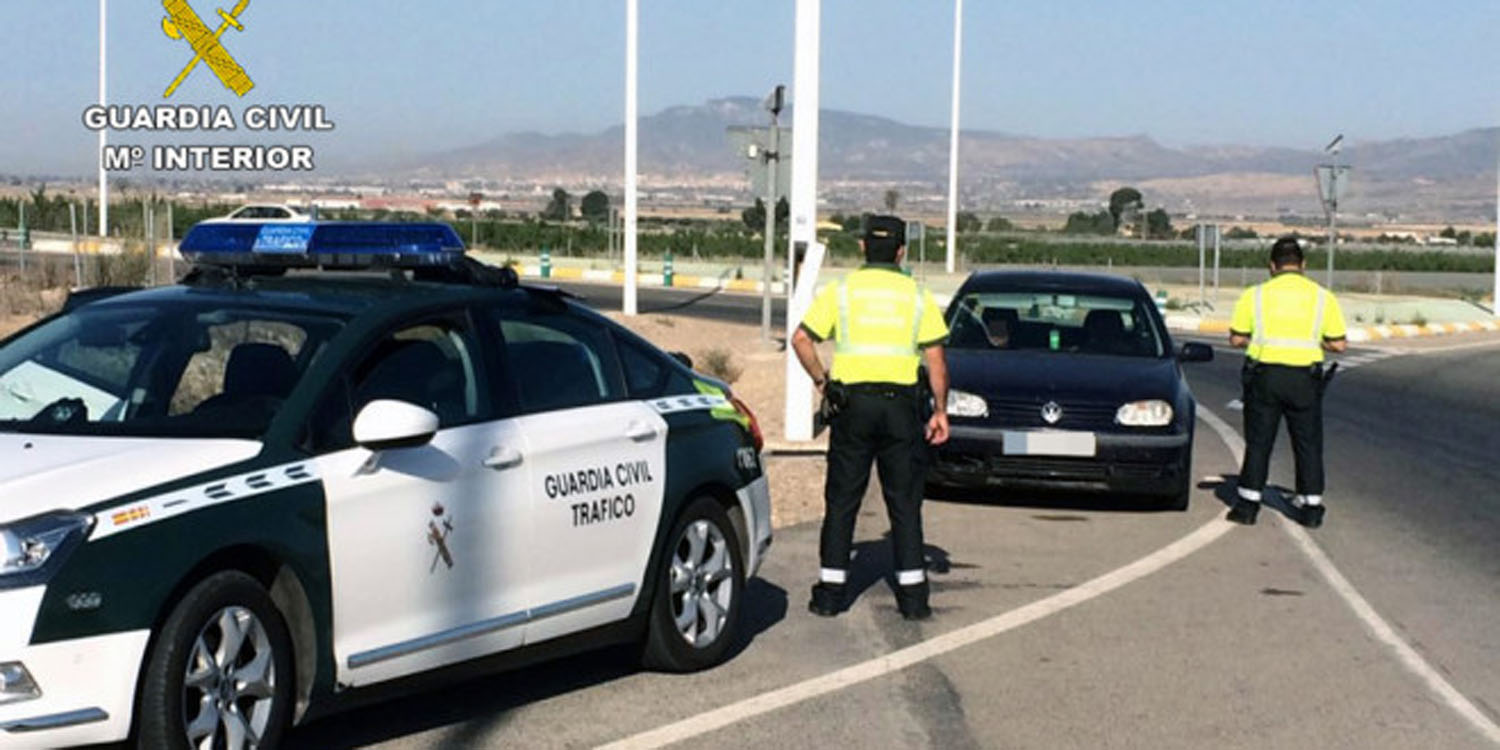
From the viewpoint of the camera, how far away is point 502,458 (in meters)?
6.91

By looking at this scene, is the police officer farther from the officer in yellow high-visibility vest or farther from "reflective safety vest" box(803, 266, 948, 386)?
the officer in yellow high-visibility vest

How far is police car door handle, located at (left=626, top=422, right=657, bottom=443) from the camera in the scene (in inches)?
302

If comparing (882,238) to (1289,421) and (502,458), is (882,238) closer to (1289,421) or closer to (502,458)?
(502,458)

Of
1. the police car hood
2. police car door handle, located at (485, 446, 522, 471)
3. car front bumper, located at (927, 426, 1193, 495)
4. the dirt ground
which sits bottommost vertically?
the dirt ground

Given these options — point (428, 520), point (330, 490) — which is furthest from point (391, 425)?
point (428, 520)

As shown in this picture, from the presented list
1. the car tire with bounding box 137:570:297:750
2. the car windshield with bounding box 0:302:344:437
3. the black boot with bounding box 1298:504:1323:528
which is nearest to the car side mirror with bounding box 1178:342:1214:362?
the black boot with bounding box 1298:504:1323:528

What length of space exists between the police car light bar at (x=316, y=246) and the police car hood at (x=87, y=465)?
1.37 metres

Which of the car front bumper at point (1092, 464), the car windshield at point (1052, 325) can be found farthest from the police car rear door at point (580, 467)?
the car windshield at point (1052, 325)

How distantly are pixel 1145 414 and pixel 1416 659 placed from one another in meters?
4.45

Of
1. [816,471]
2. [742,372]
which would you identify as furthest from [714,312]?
[816,471]

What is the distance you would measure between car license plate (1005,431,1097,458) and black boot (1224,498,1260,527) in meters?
1.00

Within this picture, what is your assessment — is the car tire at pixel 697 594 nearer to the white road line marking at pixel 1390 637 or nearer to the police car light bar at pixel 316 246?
the police car light bar at pixel 316 246

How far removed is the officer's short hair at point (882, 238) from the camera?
9.34m

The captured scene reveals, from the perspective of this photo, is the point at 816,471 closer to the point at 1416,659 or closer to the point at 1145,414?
the point at 1145,414
